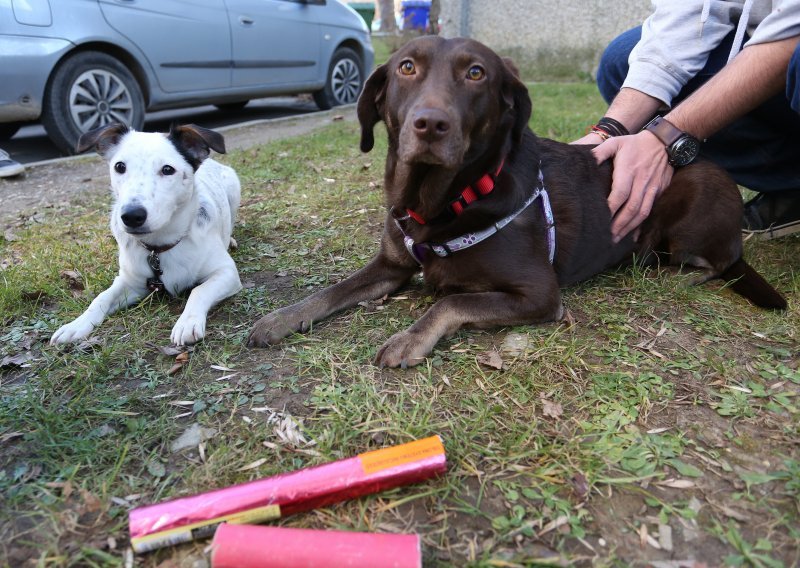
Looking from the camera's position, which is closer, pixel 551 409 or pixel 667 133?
pixel 551 409

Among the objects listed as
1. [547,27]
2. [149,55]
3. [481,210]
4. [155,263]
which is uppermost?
[547,27]

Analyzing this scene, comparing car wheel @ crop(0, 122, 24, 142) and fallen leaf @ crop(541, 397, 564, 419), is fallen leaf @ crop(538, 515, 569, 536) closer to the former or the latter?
fallen leaf @ crop(541, 397, 564, 419)

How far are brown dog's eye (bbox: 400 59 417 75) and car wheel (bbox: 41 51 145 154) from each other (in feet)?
15.1

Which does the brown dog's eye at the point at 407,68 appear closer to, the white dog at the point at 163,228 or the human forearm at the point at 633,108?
the white dog at the point at 163,228

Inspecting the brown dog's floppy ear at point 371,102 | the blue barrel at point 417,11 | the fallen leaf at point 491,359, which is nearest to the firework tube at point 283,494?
the fallen leaf at point 491,359

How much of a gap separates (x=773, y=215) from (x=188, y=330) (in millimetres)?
3575

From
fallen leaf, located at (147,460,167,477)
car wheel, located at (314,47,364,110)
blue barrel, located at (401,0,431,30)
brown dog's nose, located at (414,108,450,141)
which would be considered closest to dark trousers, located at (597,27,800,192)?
brown dog's nose, located at (414,108,450,141)

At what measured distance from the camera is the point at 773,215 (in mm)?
3594

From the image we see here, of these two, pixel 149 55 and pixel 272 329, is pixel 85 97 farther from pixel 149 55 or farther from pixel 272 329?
pixel 272 329

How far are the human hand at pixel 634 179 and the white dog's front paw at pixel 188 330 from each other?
6.80 ft

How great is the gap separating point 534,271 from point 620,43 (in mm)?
2362

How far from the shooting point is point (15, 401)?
208 cm

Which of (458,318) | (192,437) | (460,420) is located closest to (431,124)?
(458,318)

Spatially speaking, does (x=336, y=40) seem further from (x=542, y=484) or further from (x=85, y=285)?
(x=542, y=484)
